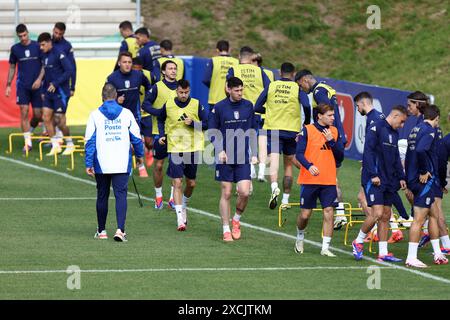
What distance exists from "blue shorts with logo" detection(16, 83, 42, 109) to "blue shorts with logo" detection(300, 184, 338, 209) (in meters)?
12.2

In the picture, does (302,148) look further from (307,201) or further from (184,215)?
(184,215)

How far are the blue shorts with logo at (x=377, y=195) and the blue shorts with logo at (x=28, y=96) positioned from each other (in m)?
12.7

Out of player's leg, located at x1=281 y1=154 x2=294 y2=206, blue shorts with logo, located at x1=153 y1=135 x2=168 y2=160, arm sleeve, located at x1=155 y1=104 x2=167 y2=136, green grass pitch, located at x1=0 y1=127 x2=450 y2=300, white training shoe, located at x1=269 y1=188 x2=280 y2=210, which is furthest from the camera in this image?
player's leg, located at x1=281 y1=154 x2=294 y2=206

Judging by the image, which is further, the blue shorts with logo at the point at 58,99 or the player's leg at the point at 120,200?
the blue shorts with logo at the point at 58,99

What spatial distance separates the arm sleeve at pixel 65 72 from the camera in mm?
26922

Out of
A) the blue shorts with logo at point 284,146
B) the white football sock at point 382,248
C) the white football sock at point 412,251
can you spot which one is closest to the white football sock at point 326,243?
the white football sock at point 382,248

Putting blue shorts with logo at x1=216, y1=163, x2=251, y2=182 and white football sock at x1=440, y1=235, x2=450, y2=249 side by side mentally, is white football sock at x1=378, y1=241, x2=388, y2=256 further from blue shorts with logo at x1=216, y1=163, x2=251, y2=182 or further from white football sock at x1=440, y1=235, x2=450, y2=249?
blue shorts with logo at x1=216, y1=163, x2=251, y2=182

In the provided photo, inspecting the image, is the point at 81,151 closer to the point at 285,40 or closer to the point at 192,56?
the point at 192,56

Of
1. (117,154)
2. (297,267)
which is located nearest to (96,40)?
(117,154)

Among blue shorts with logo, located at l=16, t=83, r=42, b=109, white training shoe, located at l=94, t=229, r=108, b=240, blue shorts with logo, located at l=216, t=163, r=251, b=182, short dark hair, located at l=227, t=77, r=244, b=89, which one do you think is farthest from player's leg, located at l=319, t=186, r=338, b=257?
blue shorts with logo, located at l=16, t=83, r=42, b=109

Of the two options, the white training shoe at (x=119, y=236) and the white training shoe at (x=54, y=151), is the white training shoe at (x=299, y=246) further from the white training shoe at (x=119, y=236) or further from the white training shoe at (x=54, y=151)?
the white training shoe at (x=54, y=151)

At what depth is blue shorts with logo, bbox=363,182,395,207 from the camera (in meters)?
16.8

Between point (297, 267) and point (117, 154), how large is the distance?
10.7 ft

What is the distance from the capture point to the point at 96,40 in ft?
114
